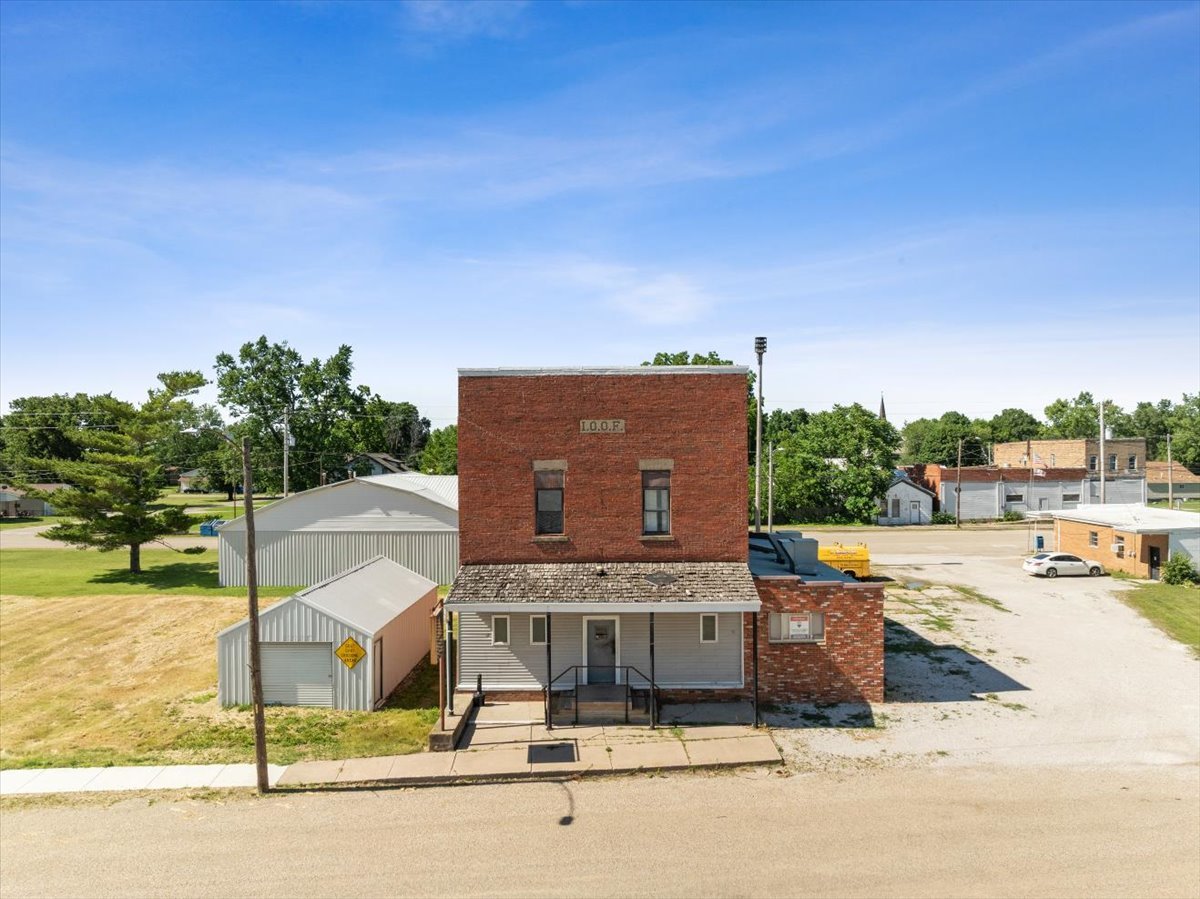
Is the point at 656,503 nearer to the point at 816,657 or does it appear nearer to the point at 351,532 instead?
the point at 816,657

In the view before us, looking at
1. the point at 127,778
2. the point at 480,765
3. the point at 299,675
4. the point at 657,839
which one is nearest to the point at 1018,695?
the point at 657,839

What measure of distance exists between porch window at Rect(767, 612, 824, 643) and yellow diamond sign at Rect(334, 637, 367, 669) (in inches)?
435

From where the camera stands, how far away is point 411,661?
2534 centimetres

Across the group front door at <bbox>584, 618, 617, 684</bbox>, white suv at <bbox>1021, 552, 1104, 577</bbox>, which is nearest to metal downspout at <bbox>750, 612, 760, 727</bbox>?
front door at <bbox>584, 618, 617, 684</bbox>

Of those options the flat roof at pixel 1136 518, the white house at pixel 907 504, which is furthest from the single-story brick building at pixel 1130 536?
the white house at pixel 907 504

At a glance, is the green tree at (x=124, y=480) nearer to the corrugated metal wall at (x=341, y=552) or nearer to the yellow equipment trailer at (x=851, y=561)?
the corrugated metal wall at (x=341, y=552)

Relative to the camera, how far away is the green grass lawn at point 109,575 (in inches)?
1473

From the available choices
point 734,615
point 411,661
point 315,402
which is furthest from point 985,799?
point 315,402

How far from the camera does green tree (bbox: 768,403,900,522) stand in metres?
63.4

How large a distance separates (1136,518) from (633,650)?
3353cm

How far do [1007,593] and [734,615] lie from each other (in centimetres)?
2133

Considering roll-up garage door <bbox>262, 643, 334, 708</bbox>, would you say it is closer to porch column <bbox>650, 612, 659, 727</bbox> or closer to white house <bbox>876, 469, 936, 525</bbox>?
porch column <bbox>650, 612, 659, 727</bbox>

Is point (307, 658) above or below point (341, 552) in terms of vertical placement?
below

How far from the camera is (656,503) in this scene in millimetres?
21641
